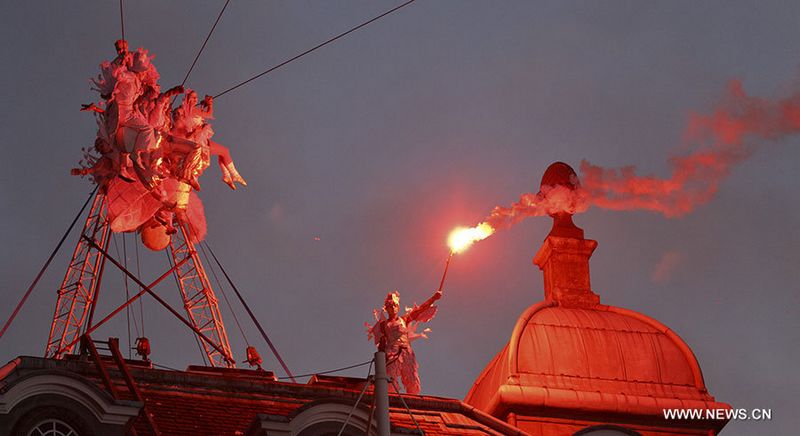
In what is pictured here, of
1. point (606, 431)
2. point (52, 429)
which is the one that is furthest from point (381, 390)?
point (606, 431)

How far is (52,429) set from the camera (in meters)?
45.9

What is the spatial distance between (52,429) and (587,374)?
21938 mm

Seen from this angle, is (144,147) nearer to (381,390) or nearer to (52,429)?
(52,429)

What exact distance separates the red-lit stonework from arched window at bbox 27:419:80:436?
18299 mm

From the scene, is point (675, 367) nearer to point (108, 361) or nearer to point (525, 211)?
point (525, 211)

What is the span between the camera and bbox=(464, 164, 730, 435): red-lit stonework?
2399 inches

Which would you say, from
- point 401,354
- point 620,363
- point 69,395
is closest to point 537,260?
point 620,363

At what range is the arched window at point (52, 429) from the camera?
45719 millimetres

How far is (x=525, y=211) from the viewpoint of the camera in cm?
6750

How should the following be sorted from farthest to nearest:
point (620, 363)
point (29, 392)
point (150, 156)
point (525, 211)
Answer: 1. point (525, 211)
2. point (620, 363)
3. point (150, 156)
4. point (29, 392)

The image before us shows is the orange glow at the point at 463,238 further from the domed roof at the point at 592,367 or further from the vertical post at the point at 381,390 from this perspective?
the vertical post at the point at 381,390

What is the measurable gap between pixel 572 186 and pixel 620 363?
8.35 meters

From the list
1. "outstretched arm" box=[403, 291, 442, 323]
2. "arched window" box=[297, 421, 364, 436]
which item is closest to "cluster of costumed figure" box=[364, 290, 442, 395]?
"outstretched arm" box=[403, 291, 442, 323]

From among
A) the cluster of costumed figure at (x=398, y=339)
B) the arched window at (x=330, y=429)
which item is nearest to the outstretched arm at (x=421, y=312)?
the cluster of costumed figure at (x=398, y=339)
